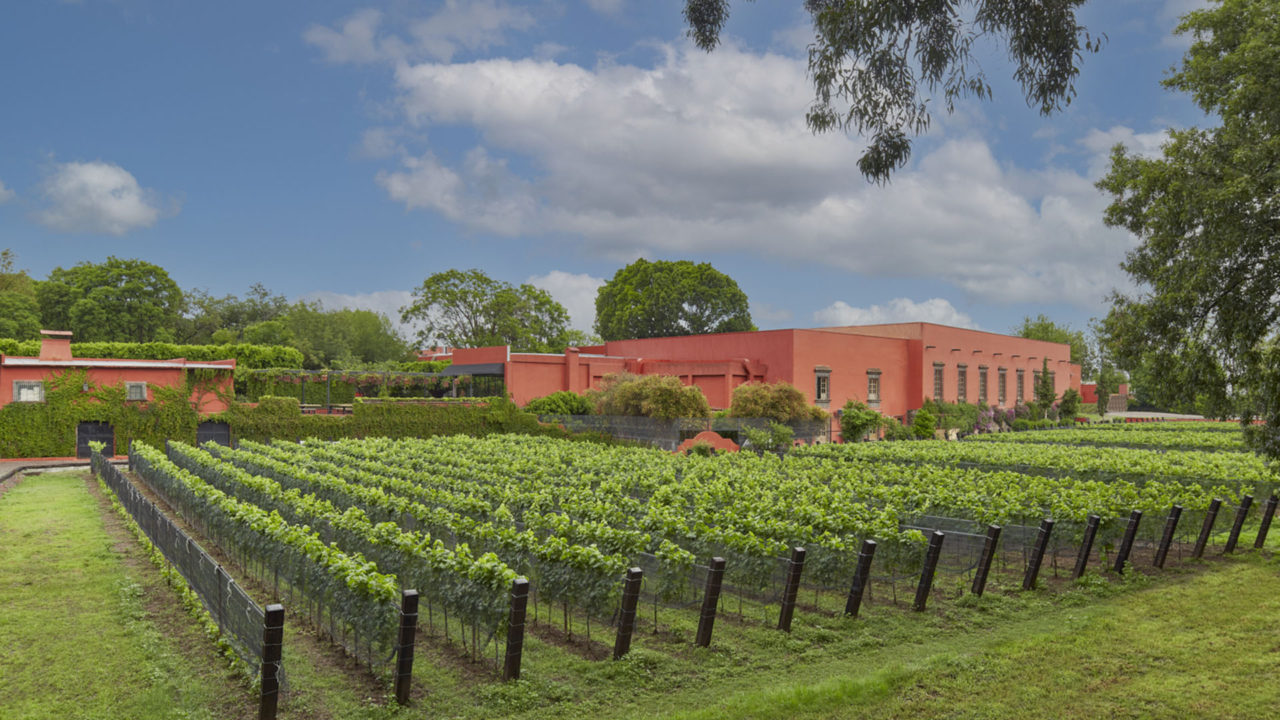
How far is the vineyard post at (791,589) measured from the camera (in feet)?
29.1

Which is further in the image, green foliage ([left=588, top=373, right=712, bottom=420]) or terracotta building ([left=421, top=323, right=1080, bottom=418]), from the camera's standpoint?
terracotta building ([left=421, top=323, right=1080, bottom=418])

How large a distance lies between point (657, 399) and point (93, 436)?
2200cm

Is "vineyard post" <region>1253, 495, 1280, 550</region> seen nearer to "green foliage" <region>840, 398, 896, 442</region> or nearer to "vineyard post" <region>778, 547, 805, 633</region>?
"vineyard post" <region>778, 547, 805, 633</region>

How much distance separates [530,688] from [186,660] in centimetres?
367

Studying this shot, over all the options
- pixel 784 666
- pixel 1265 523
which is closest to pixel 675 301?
pixel 1265 523

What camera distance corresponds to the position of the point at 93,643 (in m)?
8.41

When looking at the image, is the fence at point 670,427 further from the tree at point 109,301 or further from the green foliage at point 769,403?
the tree at point 109,301

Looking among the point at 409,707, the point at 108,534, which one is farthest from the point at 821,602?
the point at 108,534

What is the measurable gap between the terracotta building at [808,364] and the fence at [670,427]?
4.45 meters

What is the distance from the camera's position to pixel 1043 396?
183 feet

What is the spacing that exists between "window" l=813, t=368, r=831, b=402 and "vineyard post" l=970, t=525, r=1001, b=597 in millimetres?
29864

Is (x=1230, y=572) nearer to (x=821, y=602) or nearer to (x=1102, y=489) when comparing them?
(x=1102, y=489)

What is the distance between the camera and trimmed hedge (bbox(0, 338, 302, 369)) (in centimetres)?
4584

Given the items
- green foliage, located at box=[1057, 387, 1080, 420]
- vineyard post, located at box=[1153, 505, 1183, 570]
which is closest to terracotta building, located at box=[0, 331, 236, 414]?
vineyard post, located at box=[1153, 505, 1183, 570]
